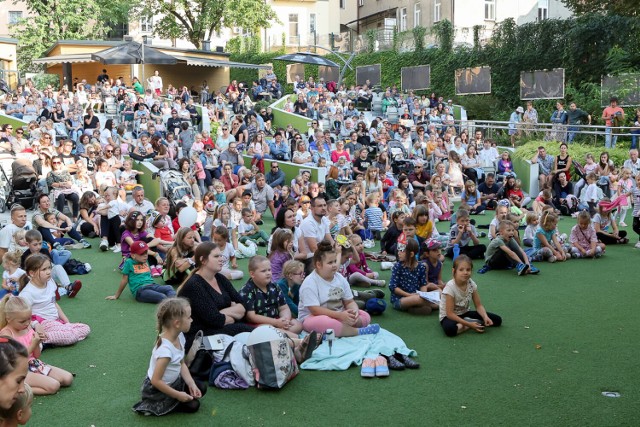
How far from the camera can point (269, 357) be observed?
237 inches

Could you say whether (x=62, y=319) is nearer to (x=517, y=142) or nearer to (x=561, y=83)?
(x=517, y=142)

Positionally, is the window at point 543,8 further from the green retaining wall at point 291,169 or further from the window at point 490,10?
the green retaining wall at point 291,169

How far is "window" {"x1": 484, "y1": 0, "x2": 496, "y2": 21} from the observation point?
40.6 m

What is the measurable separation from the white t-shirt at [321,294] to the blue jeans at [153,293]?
2.27m

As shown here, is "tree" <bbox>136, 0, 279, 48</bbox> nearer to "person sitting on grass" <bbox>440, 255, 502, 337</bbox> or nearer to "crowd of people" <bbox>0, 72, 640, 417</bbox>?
"crowd of people" <bbox>0, 72, 640, 417</bbox>

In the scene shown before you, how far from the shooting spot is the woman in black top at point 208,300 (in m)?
6.45

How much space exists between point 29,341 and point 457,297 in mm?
4032

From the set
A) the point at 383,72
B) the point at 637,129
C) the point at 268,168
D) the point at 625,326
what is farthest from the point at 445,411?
the point at 383,72

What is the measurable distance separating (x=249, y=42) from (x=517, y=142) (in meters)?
31.7

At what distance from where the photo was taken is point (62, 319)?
7.48 metres

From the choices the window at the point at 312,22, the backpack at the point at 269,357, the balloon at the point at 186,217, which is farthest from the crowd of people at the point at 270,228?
the window at the point at 312,22

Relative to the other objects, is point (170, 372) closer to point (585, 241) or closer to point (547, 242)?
point (547, 242)

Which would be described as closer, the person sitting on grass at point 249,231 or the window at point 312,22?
the person sitting on grass at point 249,231

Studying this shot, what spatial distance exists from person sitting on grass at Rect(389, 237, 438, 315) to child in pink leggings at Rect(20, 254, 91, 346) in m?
3.50
